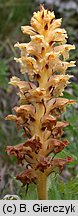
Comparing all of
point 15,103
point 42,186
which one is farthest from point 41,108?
point 15,103

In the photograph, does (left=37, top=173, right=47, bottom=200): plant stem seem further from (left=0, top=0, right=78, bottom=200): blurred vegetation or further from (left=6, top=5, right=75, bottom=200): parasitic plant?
(left=0, top=0, right=78, bottom=200): blurred vegetation

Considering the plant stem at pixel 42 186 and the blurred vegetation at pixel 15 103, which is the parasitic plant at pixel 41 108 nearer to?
the plant stem at pixel 42 186

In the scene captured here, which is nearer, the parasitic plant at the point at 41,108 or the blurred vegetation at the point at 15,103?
the parasitic plant at the point at 41,108

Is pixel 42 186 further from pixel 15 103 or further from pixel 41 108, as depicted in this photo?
pixel 15 103

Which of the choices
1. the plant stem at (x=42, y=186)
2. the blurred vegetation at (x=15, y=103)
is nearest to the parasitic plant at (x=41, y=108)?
the plant stem at (x=42, y=186)

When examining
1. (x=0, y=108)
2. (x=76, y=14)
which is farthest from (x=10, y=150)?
(x=76, y=14)
